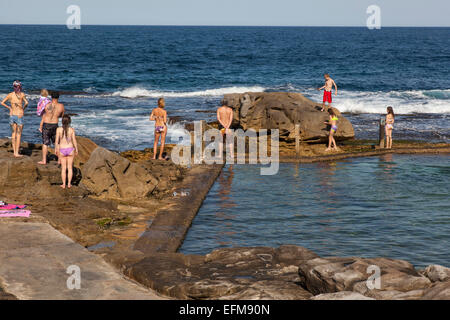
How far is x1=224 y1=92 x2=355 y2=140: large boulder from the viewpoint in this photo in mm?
19922

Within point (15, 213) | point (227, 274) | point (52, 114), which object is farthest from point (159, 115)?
point (227, 274)

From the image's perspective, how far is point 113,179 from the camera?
13.3 metres

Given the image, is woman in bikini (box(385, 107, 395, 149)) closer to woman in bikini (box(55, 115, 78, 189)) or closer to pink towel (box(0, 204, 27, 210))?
woman in bikini (box(55, 115, 78, 189))

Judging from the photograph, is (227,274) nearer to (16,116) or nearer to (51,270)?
(51,270)

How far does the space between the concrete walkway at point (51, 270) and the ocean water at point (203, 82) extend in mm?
13536

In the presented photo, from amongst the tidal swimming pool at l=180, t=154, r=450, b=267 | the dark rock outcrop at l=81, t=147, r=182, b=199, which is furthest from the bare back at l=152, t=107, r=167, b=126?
the dark rock outcrop at l=81, t=147, r=182, b=199

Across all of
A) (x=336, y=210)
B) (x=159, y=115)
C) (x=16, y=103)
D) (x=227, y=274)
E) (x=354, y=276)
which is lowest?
(x=336, y=210)

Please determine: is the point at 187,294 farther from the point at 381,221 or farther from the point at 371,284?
the point at 381,221

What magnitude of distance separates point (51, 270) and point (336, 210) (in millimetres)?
7125

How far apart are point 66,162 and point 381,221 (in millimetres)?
6718

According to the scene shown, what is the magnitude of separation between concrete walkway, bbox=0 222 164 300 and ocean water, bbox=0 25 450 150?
1354 centimetres

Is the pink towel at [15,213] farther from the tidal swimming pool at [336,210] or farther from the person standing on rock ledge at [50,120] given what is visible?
the person standing on rock ledge at [50,120]
